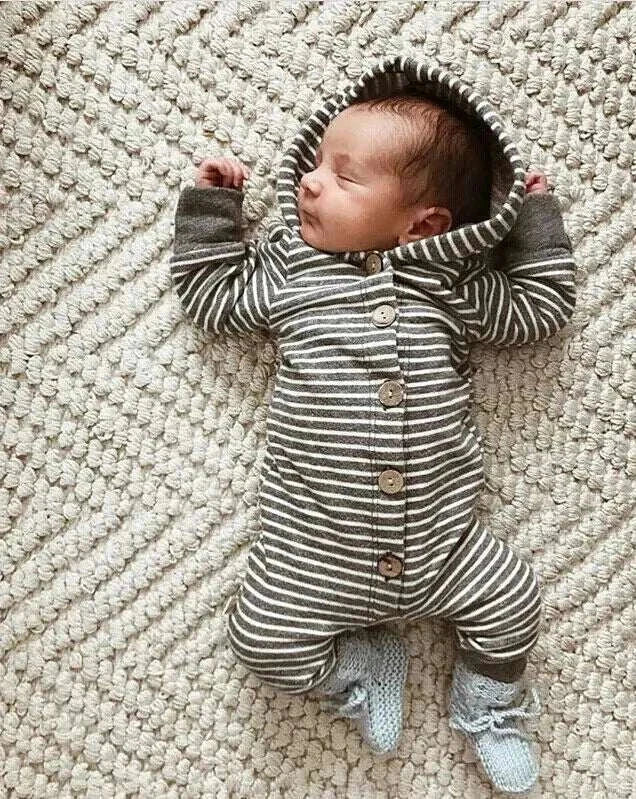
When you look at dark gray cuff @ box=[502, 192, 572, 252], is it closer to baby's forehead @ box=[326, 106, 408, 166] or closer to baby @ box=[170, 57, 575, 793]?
baby @ box=[170, 57, 575, 793]

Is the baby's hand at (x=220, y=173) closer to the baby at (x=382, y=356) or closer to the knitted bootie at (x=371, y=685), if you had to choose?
the baby at (x=382, y=356)

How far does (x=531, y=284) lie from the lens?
3.02 feet

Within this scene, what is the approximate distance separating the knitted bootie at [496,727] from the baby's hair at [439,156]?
50 cm

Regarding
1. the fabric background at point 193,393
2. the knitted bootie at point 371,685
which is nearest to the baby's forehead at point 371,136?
the fabric background at point 193,393

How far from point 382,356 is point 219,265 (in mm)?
207

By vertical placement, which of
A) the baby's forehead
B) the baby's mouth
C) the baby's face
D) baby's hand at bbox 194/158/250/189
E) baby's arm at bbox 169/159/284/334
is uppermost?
the baby's forehead

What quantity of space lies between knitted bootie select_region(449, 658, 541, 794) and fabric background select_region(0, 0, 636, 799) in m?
0.04

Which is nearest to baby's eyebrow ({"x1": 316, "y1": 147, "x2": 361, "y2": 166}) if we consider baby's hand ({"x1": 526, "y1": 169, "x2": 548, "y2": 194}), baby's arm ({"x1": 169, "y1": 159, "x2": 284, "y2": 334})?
baby's arm ({"x1": 169, "y1": 159, "x2": 284, "y2": 334})

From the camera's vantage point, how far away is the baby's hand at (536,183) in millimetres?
940

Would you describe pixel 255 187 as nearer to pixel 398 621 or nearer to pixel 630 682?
pixel 398 621

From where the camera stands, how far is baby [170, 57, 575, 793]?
2.85 ft

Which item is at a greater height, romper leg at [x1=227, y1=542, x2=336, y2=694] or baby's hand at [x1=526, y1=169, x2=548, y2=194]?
baby's hand at [x1=526, y1=169, x2=548, y2=194]

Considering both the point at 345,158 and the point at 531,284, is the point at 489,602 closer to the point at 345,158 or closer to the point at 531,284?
the point at 531,284

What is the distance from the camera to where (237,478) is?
965 mm
